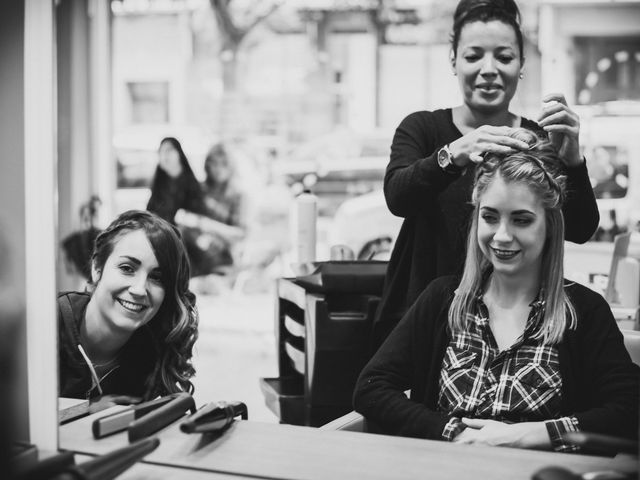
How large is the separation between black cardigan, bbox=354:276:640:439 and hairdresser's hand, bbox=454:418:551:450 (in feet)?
0.24

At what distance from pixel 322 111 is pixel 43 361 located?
4.87 m

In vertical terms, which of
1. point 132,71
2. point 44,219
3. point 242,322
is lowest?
point 242,322

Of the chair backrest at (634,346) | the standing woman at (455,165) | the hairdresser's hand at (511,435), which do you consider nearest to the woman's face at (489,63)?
the standing woman at (455,165)

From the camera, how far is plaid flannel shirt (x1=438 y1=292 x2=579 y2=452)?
1373 mm

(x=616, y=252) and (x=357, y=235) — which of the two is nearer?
(x=616, y=252)

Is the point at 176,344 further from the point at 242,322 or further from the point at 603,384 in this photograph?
the point at 242,322

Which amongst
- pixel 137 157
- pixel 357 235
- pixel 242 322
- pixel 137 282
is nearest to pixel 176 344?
pixel 137 282

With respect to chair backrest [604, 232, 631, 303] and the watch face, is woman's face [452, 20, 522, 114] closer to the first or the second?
the watch face

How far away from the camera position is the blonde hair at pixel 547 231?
1.42m

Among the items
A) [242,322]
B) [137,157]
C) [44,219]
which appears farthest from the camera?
[137,157]

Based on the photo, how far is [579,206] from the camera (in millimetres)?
1562

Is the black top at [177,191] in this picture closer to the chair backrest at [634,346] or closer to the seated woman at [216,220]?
the seated woman at [216,220]

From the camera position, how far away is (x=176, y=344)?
1884 mm

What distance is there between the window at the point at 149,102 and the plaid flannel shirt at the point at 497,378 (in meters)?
4.84
